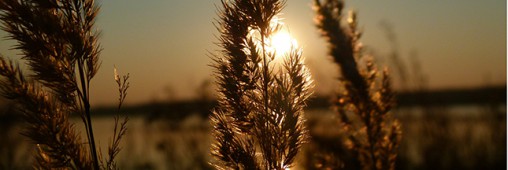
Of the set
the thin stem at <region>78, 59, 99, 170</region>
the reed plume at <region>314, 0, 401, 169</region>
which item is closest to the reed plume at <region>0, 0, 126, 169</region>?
the thin stem at <region>78, 59, 99, 170</region>

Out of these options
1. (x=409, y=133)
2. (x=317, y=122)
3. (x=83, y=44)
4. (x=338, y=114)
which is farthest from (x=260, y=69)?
(x=409, y=133)

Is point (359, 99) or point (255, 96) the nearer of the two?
point (255, 96)

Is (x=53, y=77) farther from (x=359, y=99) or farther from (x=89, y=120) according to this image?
(x=359, y=99)

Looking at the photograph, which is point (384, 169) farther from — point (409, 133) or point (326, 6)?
point (409, 133)

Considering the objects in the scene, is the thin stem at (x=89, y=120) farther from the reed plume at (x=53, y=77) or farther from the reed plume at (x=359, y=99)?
the reed plume at (x=359, y=99)

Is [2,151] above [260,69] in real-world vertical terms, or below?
below

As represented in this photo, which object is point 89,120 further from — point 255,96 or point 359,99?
point 359,99

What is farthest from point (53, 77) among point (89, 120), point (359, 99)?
point (359, 99)
